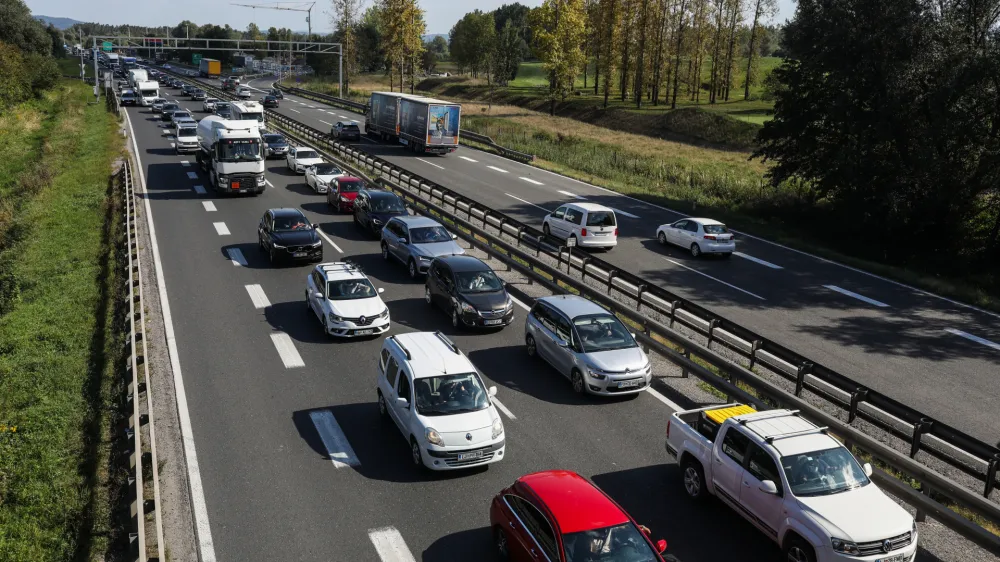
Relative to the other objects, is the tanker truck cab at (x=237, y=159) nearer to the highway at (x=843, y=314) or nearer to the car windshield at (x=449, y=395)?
the highway at (x=843, y=314)

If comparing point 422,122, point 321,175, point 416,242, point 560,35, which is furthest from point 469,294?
point 560,35

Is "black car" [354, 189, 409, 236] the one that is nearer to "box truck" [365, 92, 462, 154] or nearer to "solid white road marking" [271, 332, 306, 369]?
"solid white road marking" [271, 332, 306, 369]

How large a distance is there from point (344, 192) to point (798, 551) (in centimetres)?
2756

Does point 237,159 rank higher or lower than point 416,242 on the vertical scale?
higher

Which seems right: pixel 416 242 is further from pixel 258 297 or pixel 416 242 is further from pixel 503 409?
pixel 503 409

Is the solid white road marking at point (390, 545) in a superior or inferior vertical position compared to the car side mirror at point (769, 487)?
inferior

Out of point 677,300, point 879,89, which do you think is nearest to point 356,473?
point 677,300

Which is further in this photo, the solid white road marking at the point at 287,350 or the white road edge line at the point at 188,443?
the solid white road marking at the point at 287,350

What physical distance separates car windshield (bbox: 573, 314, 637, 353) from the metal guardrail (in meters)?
8.72

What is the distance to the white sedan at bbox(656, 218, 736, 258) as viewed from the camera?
3039 centimetres

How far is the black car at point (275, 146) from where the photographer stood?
49219 millimetres

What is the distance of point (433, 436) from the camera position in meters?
13.0

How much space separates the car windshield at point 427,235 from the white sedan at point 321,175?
13.5 metres

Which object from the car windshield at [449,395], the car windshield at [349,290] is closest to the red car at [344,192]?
the car windshield at [349,290]
